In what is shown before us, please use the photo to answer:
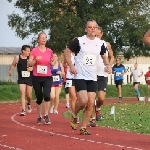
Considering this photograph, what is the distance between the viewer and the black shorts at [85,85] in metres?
14.6

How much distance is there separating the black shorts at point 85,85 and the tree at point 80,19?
45643 millimetres

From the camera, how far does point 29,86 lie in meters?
22.7

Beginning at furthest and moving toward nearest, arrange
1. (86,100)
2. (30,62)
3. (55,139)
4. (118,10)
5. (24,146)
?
(118,10), (30,62), (86,100), (55,139), (24,146)

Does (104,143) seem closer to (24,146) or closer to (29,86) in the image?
(24,146)

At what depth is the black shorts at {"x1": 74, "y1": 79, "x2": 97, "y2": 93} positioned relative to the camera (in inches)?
574

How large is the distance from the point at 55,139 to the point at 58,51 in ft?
159

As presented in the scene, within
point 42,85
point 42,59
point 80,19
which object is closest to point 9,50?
point 80,19

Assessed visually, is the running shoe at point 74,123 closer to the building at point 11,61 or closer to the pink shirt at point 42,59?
the pink shirt at point 42,59

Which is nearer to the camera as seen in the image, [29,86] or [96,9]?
[29,86]

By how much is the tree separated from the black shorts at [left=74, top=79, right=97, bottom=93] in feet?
150

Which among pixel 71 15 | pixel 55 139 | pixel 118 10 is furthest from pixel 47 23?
pixel 55 139

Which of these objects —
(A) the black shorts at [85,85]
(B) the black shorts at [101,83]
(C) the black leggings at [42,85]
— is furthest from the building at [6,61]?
(A) the black shorts at [85,85]

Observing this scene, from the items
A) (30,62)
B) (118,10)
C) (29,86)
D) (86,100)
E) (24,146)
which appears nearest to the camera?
(24,146)

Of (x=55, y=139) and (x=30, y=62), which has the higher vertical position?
(x=30, y=62)
